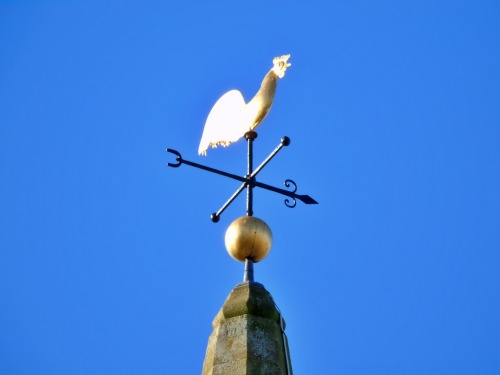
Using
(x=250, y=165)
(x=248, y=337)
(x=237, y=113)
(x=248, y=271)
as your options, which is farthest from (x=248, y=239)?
(x=237, y=113)

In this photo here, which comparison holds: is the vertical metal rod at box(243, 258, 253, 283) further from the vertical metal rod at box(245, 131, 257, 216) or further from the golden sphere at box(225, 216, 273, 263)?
the vertical metal rod at box(245, 131, 257, 216)

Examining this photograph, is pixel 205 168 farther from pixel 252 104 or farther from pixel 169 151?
pixel 252 104

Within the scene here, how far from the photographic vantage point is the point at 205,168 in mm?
7418

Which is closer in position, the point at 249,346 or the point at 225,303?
the point at 249,346

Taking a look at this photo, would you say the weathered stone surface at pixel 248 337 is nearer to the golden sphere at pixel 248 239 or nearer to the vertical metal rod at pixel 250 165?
the golden sphere at pixel 248 239

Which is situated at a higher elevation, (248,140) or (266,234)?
(248,140)

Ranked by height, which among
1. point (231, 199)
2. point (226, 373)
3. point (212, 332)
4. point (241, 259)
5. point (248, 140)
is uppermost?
point (248, 140)

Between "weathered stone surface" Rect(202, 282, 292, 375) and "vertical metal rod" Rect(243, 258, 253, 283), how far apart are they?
7.0 inches

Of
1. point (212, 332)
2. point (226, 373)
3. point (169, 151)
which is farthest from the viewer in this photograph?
point (169, 151)

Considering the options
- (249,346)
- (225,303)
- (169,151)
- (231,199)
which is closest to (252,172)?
(231,199)

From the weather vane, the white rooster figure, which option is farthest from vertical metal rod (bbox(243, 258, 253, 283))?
the white rooster figure

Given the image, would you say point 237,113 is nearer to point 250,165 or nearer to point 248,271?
point 250,165

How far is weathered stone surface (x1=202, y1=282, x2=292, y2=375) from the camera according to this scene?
19.5 ft

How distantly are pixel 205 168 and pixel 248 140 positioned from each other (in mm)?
612
